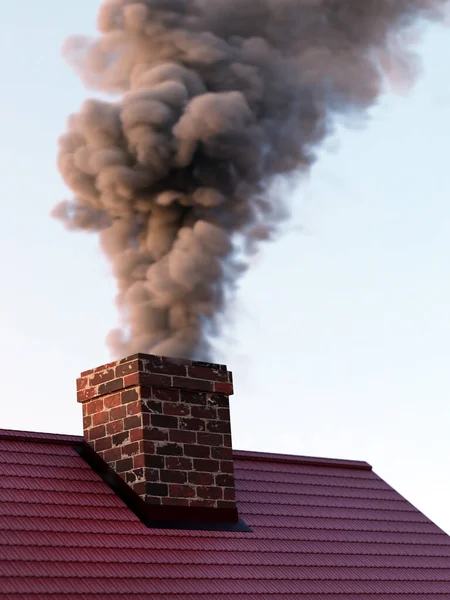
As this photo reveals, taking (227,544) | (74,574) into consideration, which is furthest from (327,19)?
(74,574)

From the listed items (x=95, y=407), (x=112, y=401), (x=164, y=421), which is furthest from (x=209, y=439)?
(x=95, y=407)

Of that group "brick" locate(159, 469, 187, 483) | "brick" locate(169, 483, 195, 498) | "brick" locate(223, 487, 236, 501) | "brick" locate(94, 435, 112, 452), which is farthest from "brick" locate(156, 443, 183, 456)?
"brick" locate(223, 487, 236, 501)

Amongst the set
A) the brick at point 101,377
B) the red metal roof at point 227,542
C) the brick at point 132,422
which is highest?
the brick at point 101,377

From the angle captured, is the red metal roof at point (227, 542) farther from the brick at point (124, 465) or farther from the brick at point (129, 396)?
the brick at point (129, 396)

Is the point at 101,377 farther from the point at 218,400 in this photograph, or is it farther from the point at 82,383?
the point at 218,400

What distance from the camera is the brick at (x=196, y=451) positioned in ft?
33.0

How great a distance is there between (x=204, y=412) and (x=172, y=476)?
0.70 meters

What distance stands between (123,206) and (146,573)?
143 inches

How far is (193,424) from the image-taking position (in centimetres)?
1018

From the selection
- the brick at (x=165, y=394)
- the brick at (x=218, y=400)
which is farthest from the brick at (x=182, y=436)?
the brick at (x=218, y=400)

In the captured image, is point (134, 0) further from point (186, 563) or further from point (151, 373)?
point (186, 563)

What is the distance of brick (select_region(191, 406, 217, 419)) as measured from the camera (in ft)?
33.6

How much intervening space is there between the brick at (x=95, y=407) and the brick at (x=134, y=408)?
366 mm

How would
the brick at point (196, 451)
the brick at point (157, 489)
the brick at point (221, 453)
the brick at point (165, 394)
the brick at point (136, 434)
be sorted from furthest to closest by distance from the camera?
the brick at point (221, 453) < the brick at point (196, 451) < the brick at point (165, 394) < the brick at point (136, 434) < the brick at point (157, 489)
